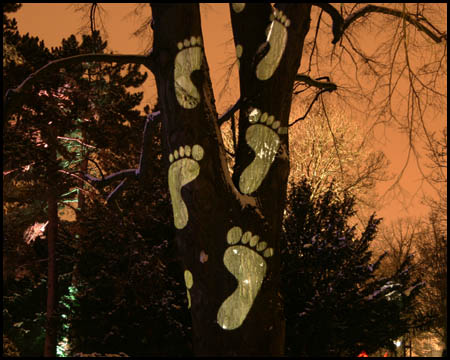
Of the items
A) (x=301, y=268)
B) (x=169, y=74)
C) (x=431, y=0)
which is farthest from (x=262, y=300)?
(x=301, y=268)

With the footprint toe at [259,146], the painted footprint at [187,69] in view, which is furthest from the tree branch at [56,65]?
the footprint toe at [259,146]

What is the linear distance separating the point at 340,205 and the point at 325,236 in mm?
1613

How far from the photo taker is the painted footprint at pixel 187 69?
404cm

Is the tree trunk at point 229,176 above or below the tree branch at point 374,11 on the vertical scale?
below

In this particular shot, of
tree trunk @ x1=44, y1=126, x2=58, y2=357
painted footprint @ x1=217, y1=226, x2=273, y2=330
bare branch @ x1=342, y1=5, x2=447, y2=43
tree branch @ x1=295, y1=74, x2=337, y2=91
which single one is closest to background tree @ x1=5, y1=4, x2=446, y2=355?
painted footprint @ x1=217, y1=226, x2=273, y2=330

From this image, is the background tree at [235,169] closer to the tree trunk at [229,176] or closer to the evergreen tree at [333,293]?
the tree trunk at [229,176]

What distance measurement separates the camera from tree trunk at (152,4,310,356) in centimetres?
385

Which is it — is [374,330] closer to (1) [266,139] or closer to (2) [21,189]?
(1) [266,139]

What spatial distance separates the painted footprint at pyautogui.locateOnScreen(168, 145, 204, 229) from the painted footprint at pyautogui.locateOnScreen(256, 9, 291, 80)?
2.77 feet

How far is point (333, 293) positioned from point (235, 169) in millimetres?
5861

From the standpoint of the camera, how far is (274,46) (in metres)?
4.26

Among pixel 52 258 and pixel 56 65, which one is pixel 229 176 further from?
pixel 52 258

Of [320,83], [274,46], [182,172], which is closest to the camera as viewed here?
[182,172]

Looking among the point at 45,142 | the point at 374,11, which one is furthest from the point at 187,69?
the point at 45,142
